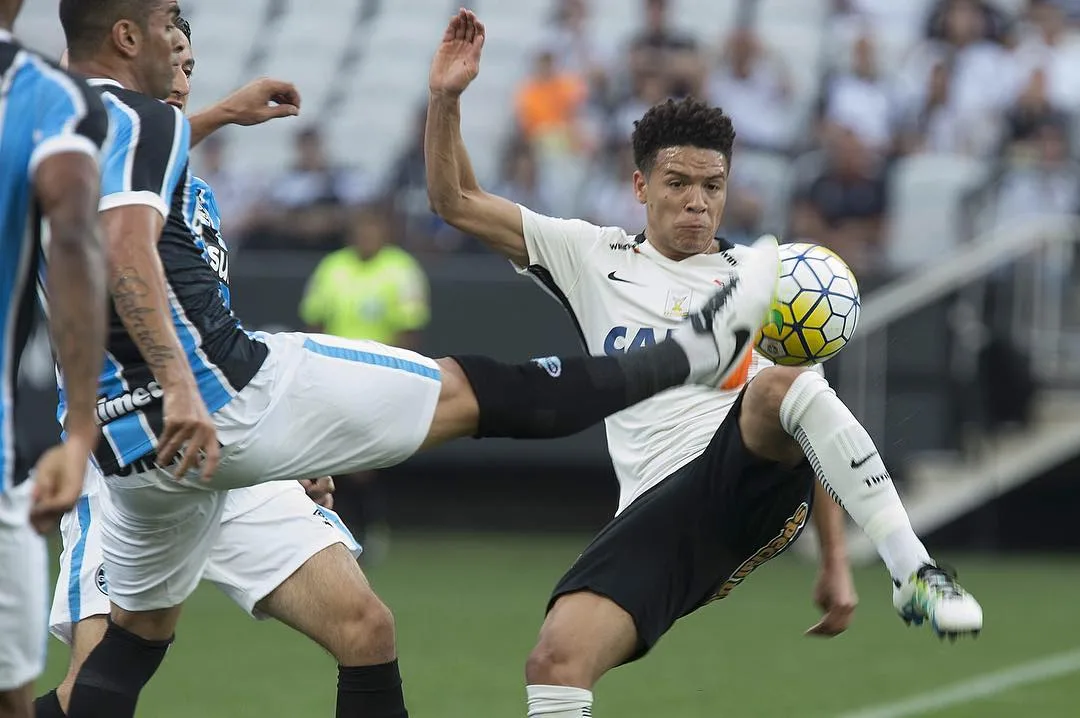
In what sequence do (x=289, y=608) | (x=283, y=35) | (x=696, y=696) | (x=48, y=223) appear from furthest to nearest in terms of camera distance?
(x=283, y=35), (x=696, y=696), (x=289, y=608), (x=48, y=223)

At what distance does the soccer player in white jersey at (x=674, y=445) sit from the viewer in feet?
17.4

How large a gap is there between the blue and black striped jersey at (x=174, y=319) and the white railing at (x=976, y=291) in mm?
9048

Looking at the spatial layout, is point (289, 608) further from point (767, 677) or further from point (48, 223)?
point (767, 677)

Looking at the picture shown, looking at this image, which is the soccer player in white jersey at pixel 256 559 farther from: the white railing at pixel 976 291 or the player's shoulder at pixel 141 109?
the white railing at pixel 976 291

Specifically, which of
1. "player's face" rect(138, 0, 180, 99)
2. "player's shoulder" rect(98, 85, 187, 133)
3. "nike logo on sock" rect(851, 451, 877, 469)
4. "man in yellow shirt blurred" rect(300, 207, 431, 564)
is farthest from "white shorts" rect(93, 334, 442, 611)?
"man in yellow shirt blurred" rect(300, 207, 431, 564)

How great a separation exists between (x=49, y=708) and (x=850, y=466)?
2.52 meters

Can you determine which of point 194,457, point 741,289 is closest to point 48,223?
point 194,457

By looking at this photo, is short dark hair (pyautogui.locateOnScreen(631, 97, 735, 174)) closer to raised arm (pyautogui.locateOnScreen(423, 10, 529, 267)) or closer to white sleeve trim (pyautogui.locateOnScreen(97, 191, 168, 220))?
raised arm (pyautogui.locateOnScreen(423, 10, 529, 267))

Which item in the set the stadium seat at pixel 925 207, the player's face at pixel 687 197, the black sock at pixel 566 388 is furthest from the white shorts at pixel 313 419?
the stadium seat at pixel 925 207

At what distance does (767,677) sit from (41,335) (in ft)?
24.4

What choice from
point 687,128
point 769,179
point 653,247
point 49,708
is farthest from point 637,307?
point 769,179

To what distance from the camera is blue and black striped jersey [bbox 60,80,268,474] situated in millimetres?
4434

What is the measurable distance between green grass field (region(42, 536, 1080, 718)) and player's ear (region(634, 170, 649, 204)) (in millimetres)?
2416

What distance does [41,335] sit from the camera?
45.1ft
